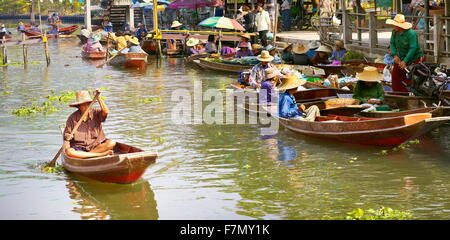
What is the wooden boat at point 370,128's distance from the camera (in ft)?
37.8

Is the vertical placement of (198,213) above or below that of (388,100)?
below

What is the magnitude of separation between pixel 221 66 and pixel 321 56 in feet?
14.0

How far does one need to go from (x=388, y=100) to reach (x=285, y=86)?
7.65ft

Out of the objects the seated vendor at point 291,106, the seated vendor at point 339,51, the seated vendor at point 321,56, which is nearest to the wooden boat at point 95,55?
the seated vendor at point 321,56

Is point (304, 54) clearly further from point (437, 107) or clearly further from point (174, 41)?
point (174, 41)

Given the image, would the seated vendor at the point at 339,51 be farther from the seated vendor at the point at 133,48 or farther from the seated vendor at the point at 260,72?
the seated vendor at the point at 133,48

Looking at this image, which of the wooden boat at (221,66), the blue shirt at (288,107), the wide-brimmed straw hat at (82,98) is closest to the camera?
the wide-brimmed straw hat at (82,98)

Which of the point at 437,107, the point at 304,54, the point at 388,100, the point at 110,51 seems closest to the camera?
the point at 437,107

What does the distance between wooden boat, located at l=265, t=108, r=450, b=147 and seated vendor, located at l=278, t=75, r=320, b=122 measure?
16cm

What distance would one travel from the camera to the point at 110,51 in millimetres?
32312

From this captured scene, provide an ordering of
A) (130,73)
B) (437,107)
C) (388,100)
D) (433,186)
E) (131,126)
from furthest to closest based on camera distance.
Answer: (130,73), (131,126), (388,100), (437,107), (433,186)

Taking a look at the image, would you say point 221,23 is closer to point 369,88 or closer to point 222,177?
point 369,88

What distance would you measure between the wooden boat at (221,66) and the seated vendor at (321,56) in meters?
2.45
